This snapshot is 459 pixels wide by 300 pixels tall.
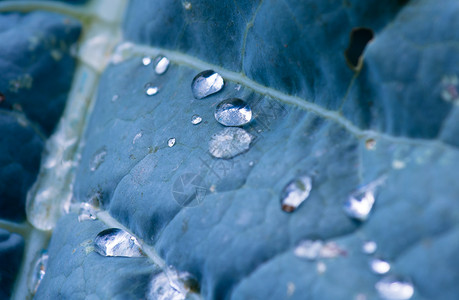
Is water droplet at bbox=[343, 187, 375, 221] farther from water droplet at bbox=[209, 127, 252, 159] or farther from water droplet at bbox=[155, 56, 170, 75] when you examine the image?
water droplet at bbox=[155, 56, 170, 75]

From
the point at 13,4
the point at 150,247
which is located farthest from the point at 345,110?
the point at 13,4

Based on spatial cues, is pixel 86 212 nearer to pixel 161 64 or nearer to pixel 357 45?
pixel 161 64

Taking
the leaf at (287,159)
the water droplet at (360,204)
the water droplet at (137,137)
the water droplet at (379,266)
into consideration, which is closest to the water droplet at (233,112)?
the leaf at (287,159)

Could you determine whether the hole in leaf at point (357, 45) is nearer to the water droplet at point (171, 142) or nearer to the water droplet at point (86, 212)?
the water droplet at point (171, 142)

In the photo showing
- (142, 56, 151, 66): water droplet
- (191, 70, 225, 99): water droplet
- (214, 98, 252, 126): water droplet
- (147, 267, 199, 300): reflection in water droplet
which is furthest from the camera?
(142, 56, 151, 66): water droplet

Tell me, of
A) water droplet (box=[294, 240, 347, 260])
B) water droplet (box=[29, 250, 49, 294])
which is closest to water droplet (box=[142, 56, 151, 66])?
water droplet (box=[29, 250, 49, 294])

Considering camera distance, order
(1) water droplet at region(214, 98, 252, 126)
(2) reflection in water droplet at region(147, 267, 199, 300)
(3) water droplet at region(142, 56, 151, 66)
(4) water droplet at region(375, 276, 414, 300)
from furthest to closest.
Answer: (3) water droplet at region(142, 56, 151, 66)
(1) water droplet at region(214, 98, 252, 126)
(2) reflection in water droplet at region(147, 267, 199, 300)
(4) water droplet at region(375, 276, 414, 300)

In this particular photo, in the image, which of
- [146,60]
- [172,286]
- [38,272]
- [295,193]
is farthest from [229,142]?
[38,272]

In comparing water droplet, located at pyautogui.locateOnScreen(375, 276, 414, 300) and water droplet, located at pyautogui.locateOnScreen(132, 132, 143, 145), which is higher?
water droplet, located at pyautogui.locateOnScreen(132, 132, 143, 145)
